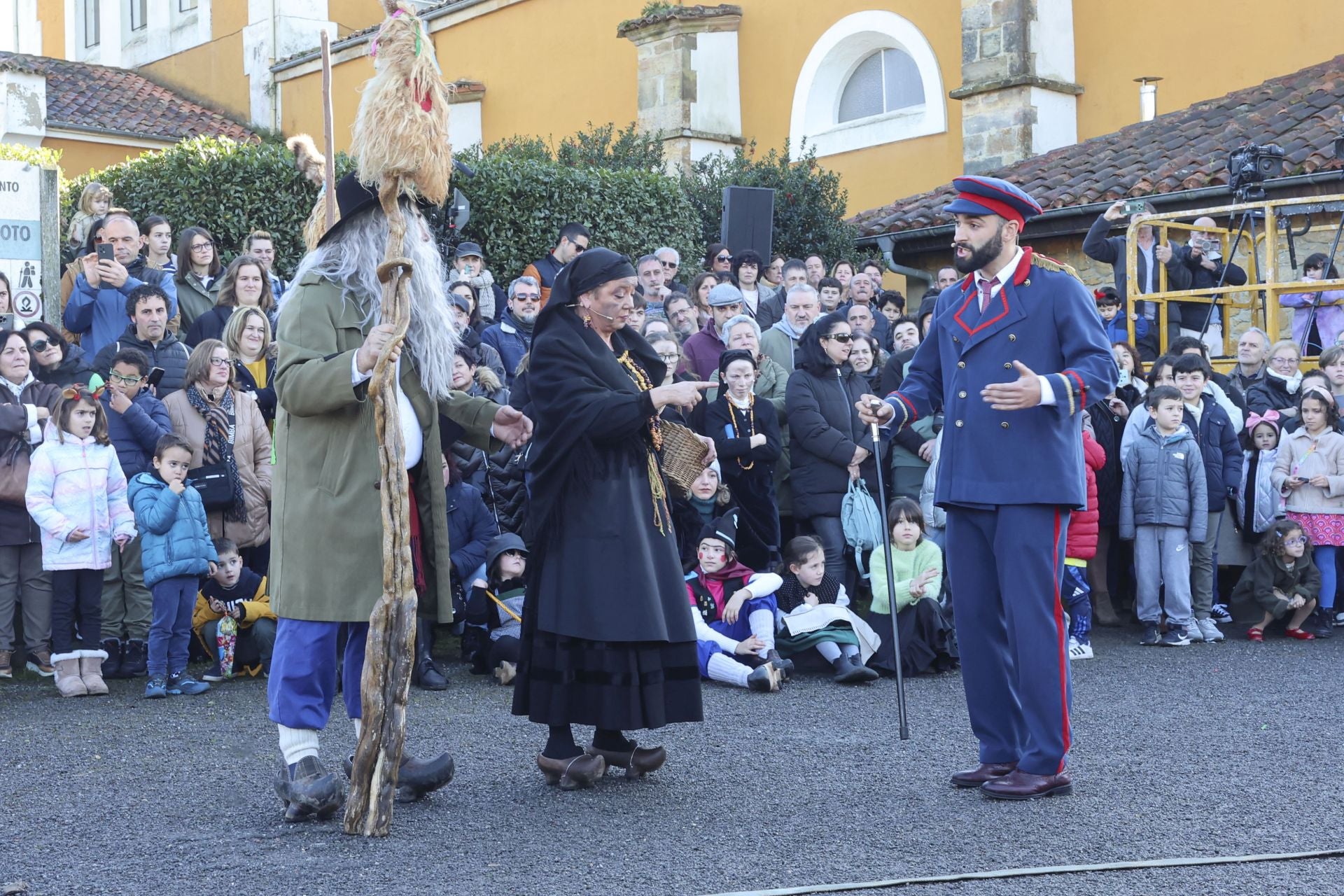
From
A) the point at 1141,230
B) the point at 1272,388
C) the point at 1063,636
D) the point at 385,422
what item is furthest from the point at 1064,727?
the point at 1141,230

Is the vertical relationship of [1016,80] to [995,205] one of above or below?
above

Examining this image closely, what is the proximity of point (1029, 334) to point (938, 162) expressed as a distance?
15.3 metres

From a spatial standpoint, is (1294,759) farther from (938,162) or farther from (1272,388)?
(938,162)

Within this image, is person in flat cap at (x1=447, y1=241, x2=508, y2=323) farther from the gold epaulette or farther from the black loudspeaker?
the gold epaulette

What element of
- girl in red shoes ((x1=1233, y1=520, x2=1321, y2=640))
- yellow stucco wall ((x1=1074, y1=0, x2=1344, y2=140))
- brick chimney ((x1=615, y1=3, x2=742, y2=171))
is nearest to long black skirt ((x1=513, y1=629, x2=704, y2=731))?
girl in red shoes ((x1=1233, y1=520, x2=1321, y2=640))

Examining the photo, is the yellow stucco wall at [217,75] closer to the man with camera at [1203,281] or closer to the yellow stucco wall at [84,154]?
the yellow stucco wall at [84,154]

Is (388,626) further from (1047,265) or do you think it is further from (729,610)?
(729,610)

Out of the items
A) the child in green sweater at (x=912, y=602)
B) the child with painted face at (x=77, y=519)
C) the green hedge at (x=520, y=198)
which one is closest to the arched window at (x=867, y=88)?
the green hedge at (x=520, y=198)

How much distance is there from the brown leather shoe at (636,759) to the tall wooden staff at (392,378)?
928 millimetres

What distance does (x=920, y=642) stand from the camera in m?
8.30

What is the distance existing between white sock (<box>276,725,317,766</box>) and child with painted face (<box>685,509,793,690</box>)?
3207 millimetres

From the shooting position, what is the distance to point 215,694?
24.6 ft

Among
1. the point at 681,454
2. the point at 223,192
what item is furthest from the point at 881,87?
the point at 681,454

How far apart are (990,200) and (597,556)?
183cm
